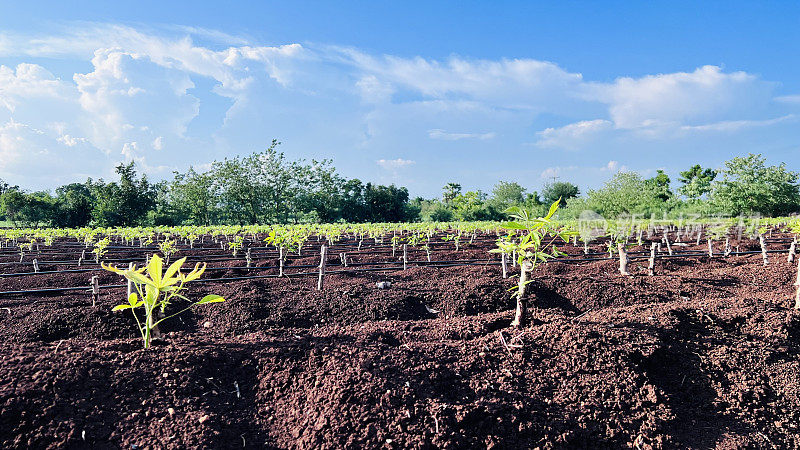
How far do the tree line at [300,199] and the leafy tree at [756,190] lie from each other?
7 centimetres

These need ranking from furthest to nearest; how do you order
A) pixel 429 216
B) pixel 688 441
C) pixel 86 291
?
pixel 429 216 < pixel 86 291 < pixel 688 441

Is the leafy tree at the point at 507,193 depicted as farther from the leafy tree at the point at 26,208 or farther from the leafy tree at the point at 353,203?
the leafy tree at the point at 26,208

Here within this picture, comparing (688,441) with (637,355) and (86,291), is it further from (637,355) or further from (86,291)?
(86,291)

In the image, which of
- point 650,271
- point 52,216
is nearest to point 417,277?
point 650,271

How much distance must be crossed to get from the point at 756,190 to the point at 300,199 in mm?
39950

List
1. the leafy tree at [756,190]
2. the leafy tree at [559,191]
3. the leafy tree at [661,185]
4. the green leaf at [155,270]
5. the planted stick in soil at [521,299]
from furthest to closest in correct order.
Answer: the leafy tree at [559,191]
the leafy tree at [661,185]
the leafy tree at [756,190]
the planted stick in soil at [521,299]
the green leaf at [155,270]

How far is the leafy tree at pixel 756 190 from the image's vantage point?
3177 centimetres

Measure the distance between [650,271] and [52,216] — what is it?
1771 inches

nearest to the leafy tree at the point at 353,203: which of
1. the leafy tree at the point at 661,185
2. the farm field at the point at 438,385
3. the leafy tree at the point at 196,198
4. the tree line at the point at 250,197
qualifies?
the tree line at the point at 250,197

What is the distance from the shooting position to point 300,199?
1778 inches

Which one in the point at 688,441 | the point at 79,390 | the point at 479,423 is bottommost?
the point at 688,441

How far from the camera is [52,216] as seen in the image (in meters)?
36.3

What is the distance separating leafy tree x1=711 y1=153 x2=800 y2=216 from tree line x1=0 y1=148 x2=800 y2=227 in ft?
0.22

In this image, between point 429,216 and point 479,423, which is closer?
point 479,423
